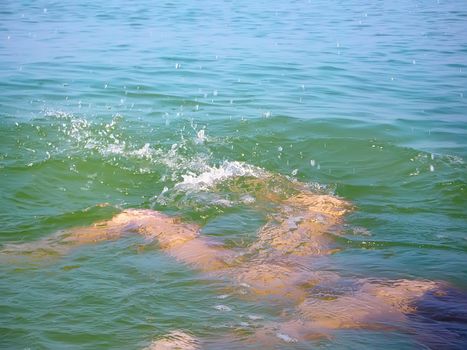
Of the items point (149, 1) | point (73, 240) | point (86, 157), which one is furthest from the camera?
point (149, 1)

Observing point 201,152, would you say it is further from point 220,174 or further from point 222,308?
point 222,308

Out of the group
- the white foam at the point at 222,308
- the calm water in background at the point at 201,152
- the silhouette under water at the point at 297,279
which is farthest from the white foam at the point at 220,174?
the white foam at the point at 222,308

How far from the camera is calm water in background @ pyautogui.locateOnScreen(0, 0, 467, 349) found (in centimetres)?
507

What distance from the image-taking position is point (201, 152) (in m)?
9.48

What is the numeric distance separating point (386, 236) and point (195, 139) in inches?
174

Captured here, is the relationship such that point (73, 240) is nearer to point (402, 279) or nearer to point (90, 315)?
point (90, 315)

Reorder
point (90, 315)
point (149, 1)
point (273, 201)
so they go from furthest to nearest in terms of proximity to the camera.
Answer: point (149, 1) < point (273, 201) < point (90, 315)

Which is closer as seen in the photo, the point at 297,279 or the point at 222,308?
the point at 222,308

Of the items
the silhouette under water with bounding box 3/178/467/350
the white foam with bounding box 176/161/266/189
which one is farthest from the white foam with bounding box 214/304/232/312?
the white foam with bounding box 176/161/266/189

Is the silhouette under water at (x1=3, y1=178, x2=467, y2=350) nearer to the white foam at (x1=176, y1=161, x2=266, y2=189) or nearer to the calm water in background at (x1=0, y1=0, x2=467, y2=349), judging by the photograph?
the calm water in background at (x1=0, y1=0, x2=467, y2=349)

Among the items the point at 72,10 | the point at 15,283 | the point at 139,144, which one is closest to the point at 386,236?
the point at 15,283

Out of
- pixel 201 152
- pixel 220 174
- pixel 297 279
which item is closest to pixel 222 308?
pixel 297 279

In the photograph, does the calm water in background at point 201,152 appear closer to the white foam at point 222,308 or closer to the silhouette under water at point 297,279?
the white foam at point 222,308

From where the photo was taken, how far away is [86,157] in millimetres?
9250
